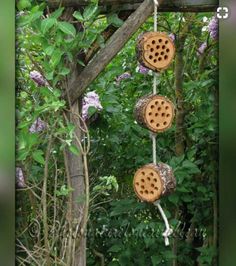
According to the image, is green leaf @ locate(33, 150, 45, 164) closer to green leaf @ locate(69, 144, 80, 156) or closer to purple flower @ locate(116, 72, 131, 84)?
green leaf @ locate(69, 144, 80, 156)

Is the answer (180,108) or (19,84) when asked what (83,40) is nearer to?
(19,84)

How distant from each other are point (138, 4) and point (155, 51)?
22cm

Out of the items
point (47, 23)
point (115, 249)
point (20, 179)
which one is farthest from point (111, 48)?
point (115, 249)

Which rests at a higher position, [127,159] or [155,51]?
[155,51]

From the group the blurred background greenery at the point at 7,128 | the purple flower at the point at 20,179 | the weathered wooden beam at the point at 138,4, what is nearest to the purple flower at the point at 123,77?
the weathered wooden beam at the point at 138,4

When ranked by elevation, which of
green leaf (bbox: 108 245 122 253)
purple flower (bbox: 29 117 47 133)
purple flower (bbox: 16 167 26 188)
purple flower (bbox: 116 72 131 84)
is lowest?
green leaf (bbox: 108 245 122 253)

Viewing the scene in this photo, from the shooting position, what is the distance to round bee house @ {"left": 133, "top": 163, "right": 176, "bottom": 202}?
1.45 metres

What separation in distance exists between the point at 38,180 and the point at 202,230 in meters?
0.60

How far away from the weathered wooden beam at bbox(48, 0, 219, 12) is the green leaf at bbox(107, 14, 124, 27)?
3 centimetres

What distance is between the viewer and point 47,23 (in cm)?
153

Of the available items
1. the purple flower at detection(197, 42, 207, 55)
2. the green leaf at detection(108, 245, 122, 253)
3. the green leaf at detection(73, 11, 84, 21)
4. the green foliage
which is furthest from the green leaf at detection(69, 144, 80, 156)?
the purple flower at detection(197, 42, 207, 55)

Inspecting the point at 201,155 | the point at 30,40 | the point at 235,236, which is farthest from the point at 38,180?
the point at 235,236

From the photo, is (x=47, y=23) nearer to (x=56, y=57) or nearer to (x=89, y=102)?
(x=56, y=57)

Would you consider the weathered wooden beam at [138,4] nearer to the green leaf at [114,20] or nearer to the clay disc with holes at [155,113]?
the green leaf at [114,20]
